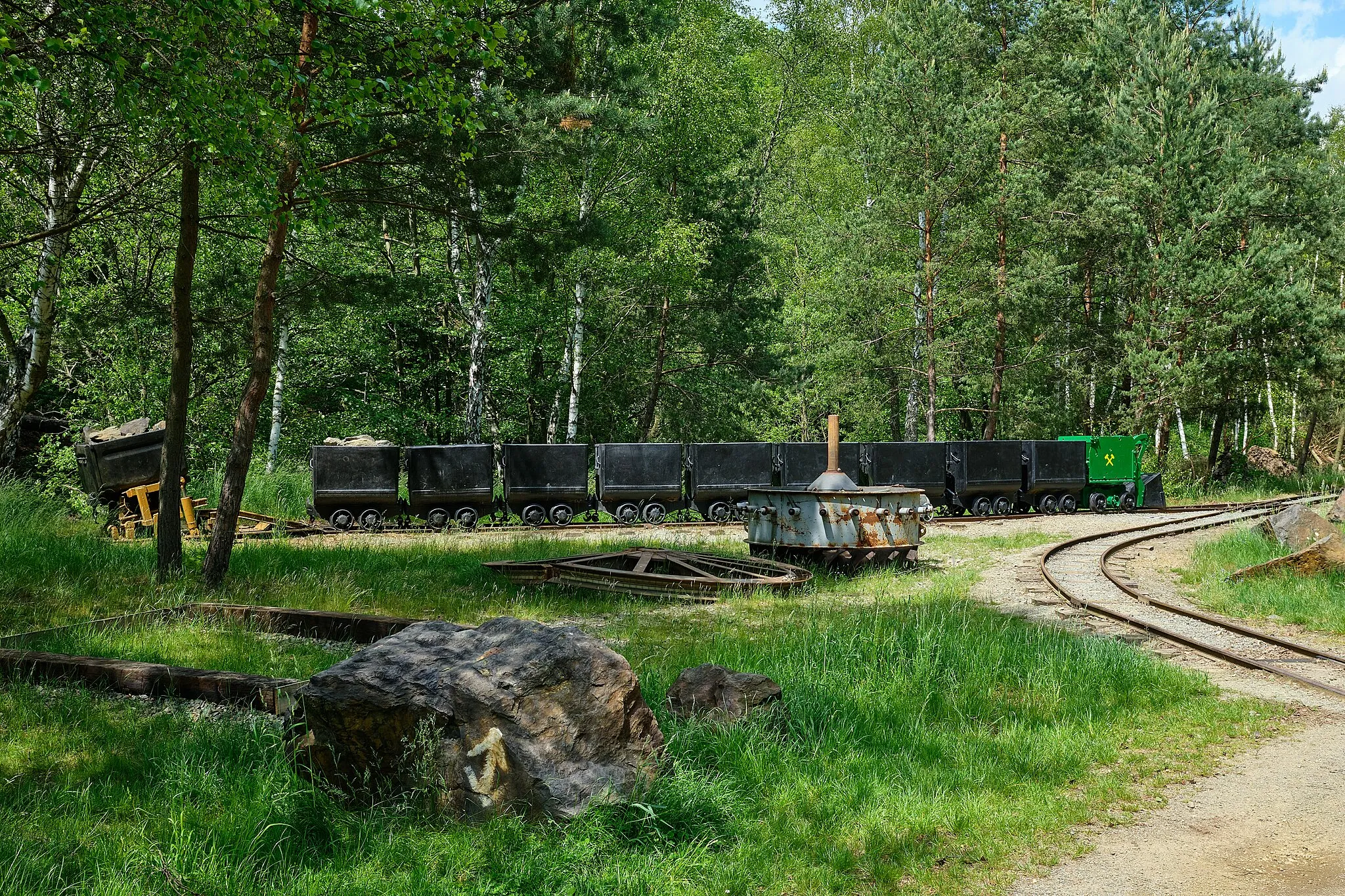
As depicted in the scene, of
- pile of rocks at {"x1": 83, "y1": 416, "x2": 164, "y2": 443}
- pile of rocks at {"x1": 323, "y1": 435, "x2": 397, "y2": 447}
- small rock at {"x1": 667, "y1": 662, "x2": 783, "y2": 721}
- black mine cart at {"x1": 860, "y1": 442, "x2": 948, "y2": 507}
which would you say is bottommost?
small rock at {"x1": 667, "y1": 662, "x2": 783, "y2": 721}

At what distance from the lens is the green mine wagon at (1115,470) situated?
85.3 ft

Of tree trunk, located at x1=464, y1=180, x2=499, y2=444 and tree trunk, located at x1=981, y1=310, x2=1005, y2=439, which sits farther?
tree trunk, located at x1=981, y1=310, x2=1005, y2=439

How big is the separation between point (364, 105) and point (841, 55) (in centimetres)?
3838

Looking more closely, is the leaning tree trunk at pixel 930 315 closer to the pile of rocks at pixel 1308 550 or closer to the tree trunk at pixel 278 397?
the pile of rocks at pixel 1308 550

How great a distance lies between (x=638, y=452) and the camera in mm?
21391

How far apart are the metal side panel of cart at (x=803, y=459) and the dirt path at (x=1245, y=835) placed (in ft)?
51.6

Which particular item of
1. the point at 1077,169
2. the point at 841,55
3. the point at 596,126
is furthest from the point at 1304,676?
the point at 841,55

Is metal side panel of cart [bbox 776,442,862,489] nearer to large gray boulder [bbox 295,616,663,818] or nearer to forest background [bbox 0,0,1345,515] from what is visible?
forest background [bbox 0,0,1345,515]

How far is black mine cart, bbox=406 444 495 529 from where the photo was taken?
1983 centimetres

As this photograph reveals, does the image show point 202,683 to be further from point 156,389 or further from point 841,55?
point 841,55

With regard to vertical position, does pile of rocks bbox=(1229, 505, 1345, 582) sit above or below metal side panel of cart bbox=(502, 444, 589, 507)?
below

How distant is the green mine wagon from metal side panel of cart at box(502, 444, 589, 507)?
13918 millimetres

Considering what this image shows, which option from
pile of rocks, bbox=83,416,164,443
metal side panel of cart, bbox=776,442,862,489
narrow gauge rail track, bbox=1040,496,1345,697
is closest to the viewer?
narrow gauge rail track, bbox=1040,496,1345,697

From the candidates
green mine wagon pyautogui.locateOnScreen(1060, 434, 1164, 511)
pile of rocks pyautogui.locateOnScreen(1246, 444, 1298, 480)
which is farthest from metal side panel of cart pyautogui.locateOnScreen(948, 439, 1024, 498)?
pile of rocks pyautogui.locateOnScreen(1246, 444, 1298, 480)
